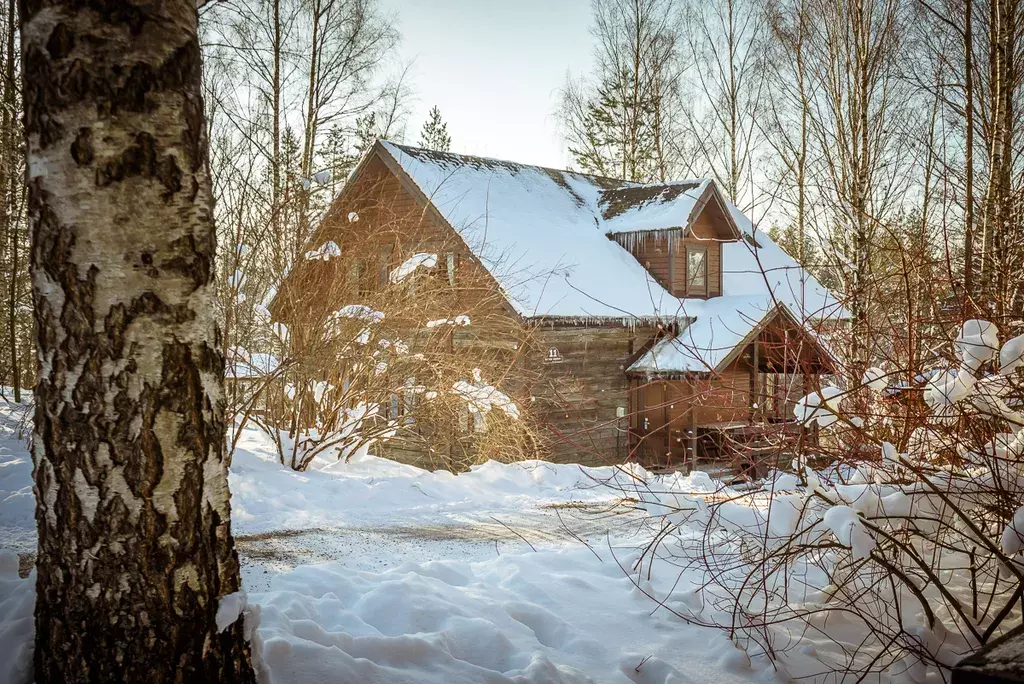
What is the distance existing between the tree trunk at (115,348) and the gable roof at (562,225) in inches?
422

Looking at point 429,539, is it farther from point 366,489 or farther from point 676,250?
point 676,250

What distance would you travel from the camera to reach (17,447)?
7.67 m

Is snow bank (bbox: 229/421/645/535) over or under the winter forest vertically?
under

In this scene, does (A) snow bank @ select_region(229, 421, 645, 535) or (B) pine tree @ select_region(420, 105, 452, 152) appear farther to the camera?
(B) pine tree @ select_region(420, 105, 452, 152)

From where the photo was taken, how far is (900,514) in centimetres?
355

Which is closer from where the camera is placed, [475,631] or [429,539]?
[475,631]

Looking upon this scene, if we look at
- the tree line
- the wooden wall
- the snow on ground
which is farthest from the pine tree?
the snow on ground

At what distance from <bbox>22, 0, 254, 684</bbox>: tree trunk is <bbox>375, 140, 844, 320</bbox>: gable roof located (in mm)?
10707

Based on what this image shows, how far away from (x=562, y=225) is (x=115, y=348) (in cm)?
1625

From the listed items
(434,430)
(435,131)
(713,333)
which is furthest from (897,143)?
(435,131)

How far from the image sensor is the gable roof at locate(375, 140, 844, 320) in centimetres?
1547

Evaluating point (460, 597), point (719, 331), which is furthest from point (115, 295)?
point (719, 331)

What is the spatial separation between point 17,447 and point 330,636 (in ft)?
19.4

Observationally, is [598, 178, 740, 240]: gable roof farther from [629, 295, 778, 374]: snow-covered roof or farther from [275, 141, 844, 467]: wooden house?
[629, 295, 778, 374]: snow-covered roof
